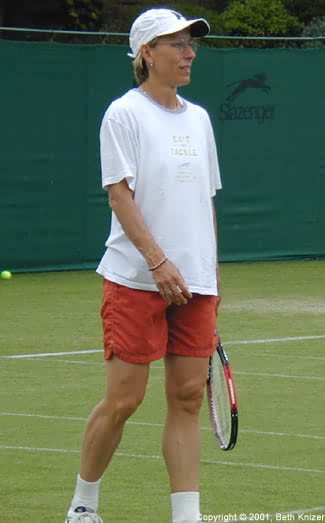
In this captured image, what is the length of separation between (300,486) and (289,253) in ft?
37.7

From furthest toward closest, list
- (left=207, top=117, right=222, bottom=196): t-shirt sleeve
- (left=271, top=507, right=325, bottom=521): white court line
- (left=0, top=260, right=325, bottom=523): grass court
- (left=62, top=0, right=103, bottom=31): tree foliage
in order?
(left=62, top=0, right=103, bottom=31): tree foliage < (left=0, top=260, right=325, bottom=523): grass court < (left=271, top=507, right=325, bottom=521): white court line < (left=207, top=117, right=222, bottom=196): t-shirt sleeve

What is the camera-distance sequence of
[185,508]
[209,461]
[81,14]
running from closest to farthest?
[185,508], [209,461], [81,14]

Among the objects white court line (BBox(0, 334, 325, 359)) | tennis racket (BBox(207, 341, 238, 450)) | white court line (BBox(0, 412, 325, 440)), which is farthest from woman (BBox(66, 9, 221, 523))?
white court line (BBox(0, 334, 325, 359))

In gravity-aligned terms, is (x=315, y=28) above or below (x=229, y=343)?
above

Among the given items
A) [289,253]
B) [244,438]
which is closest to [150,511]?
[244,438]

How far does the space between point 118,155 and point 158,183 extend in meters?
0.18

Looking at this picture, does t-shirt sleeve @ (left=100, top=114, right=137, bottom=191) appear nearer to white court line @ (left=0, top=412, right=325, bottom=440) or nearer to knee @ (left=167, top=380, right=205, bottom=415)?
knee @ (left=167, top=380, right=205, bottom=415)

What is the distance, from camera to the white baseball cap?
5.71 metres

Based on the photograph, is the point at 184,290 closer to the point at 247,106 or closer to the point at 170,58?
the point at 170,58

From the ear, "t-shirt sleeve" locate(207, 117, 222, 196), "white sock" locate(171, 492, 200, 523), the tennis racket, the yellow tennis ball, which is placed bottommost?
Answer: the yellow tennis ball

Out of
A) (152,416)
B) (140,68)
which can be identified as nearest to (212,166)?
(140,68)

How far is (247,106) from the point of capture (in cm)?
1773

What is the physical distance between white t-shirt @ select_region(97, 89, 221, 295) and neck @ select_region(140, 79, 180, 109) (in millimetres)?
31

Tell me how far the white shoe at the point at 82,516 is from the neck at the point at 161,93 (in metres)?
1.51
